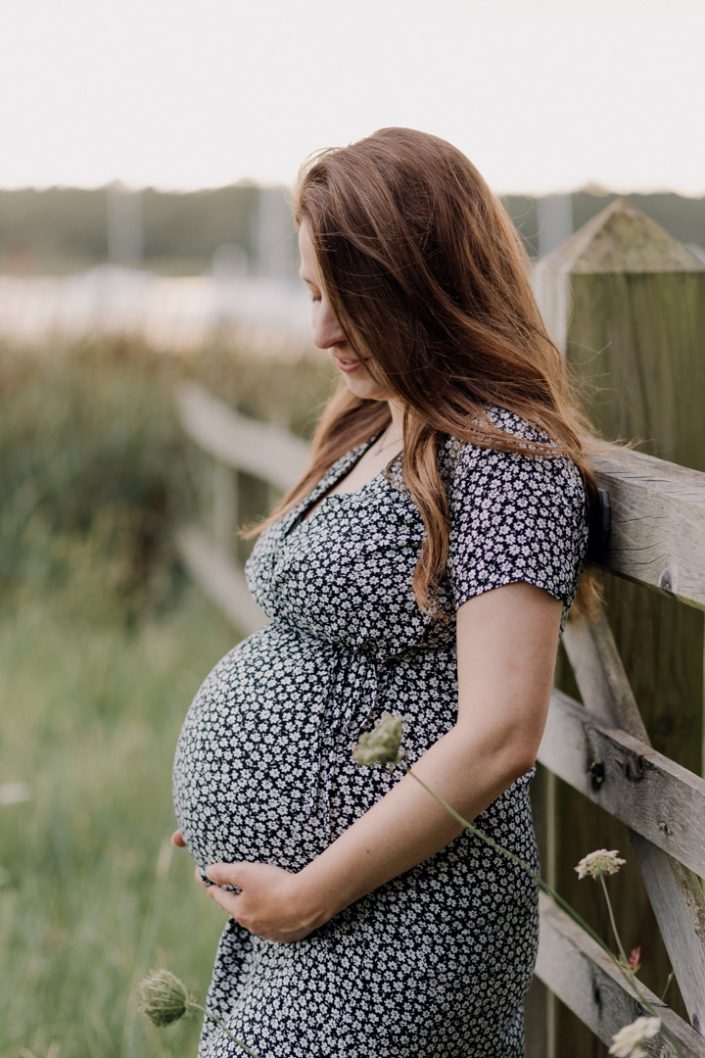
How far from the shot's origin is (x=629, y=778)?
1662 mm

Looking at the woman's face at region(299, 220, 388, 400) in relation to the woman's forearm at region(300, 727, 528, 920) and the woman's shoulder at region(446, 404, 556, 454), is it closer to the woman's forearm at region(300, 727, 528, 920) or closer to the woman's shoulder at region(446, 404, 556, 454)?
the woman's shoulder at region(446, 404, 556, 454)

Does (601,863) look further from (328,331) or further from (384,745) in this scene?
(328,331)

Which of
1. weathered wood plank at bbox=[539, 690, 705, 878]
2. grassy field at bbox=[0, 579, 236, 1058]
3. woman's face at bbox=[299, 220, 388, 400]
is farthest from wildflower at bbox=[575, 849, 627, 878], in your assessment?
grassy field at bbox=[0, 579, 236, 1058]

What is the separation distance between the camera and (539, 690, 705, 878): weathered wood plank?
58.6 inches

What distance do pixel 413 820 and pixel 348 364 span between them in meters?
0.64

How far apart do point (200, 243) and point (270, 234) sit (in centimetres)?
1867

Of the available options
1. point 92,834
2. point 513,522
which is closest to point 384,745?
point 513,522

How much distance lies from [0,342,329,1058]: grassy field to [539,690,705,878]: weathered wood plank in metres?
1.02

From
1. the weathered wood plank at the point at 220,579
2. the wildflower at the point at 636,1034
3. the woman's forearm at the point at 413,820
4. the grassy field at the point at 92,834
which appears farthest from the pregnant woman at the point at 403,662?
the weathered wood plank at the point at 220,579

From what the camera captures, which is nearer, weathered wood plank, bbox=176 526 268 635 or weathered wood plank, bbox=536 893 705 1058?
weathered wood plank, bbox=536 893 705 1058

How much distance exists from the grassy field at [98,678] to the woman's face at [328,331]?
1.32 m

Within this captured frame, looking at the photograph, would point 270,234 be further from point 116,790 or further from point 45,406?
point 116,790

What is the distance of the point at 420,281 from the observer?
162 centimetres

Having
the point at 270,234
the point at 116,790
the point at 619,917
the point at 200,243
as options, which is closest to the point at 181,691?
the point at 116,790
